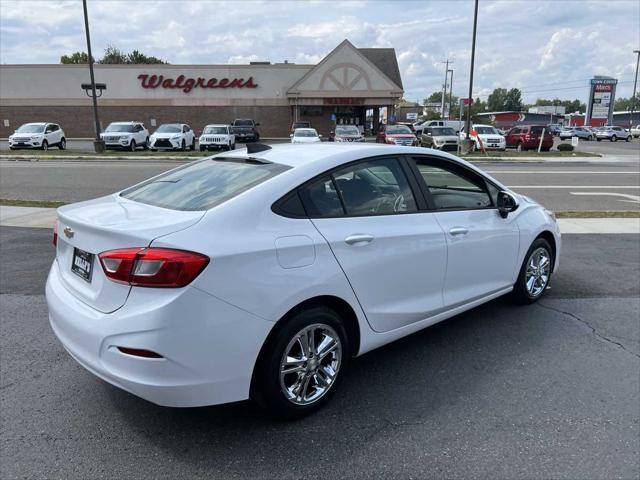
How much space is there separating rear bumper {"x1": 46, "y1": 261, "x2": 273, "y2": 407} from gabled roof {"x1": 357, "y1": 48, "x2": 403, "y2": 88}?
5370 centimetres

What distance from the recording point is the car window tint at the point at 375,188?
3357 millimetres

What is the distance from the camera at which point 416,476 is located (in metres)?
2.63

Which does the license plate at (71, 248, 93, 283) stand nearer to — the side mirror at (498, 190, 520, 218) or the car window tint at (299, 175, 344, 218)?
the car window tint at (299, 175, 344, 218)

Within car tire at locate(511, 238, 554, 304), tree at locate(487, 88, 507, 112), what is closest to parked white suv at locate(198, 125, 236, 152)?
car tire at locate(511, 238, 554, 304)

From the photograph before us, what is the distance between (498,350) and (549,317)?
3.27ft

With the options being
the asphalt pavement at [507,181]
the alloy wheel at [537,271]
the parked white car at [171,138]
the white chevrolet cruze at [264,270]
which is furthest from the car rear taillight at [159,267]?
the parked white car at [171,138]

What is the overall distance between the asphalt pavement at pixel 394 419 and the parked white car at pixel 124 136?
25775 mm

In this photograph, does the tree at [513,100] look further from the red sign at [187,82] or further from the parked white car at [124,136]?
the parked white car at [124,136]

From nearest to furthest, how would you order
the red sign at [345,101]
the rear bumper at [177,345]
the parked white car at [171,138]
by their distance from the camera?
1. the rear bumper at [177,345]
2. the parked white car at [171,138]
3. the red sign at [345,101]

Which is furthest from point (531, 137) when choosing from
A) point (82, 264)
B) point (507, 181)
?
point (82, 264)

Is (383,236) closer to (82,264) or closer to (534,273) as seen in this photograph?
(82,264)

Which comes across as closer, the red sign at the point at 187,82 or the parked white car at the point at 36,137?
the parked white car at the point at 36,137

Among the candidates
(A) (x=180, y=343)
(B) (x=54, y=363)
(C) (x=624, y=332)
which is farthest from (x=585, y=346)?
(B) (x=54, y=363)

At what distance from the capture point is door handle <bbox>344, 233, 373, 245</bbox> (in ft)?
10.3
